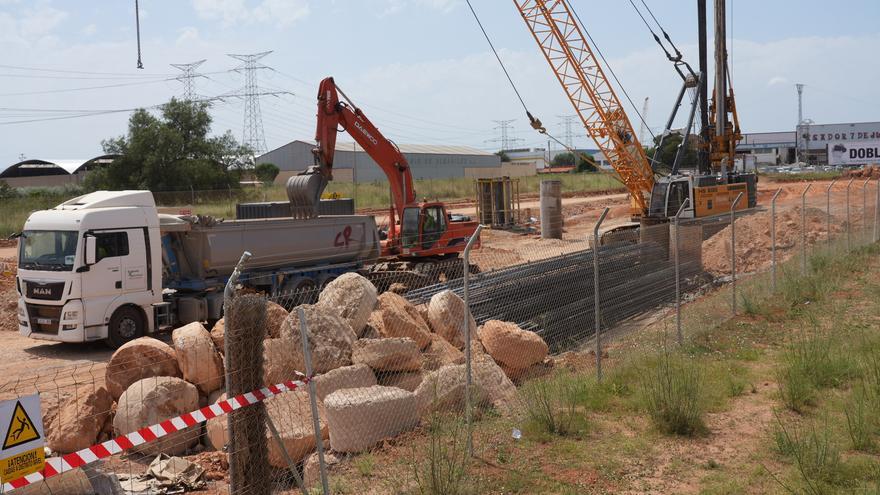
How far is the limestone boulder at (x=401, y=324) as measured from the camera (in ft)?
30.3

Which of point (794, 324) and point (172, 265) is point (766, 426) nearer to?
point (794, 324)

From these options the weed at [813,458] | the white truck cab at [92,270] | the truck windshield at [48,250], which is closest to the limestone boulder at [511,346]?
the weed at [813,458]

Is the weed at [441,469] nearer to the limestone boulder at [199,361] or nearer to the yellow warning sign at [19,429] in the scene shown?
the yellow warning sign at [19,429]

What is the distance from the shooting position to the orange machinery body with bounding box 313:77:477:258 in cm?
1986

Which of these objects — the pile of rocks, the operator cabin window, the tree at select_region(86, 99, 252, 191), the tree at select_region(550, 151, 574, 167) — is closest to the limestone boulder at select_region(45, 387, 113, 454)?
the pile of rocks

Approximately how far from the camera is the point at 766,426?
25.6 ft

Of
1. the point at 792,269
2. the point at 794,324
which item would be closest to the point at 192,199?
the point at 792,269

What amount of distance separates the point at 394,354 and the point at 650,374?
277 cm

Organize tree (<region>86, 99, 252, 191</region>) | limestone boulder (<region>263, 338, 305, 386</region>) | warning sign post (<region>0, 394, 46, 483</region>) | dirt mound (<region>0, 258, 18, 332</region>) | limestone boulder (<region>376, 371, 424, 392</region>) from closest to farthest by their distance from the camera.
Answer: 1. warning sign post (<region>0, 394, 46, 483</region>)
2. limestone boulder (<region>263, 338, 305, 386</region>)
3. limestone boulder (<region>376, 371, 424, 392</region>)
4. dirt mound (<region>0, 258, 18, 332</region>)
5. tree (<region>86, 99, 252, 191</region>)

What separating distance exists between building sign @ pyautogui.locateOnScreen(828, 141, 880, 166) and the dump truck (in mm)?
66942

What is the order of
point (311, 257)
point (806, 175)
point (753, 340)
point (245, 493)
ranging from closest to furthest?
point (245, 493), point (753, 340), point (311, 257), point (806, 175)

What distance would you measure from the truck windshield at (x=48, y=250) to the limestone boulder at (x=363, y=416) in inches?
321

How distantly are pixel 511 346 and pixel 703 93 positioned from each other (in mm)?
23557

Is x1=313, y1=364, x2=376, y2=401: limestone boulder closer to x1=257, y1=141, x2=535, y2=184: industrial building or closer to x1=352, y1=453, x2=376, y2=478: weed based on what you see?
x1=352, y1=453, x2=376, y2=478: weed
